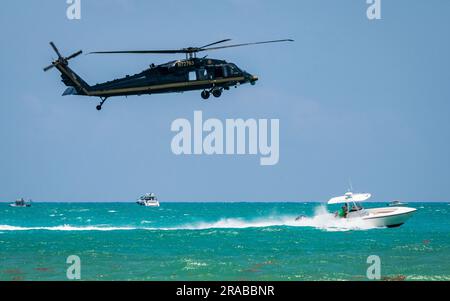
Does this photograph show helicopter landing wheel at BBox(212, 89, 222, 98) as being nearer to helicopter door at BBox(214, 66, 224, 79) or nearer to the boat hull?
helicopter door at BBox(214, 66, 224, 79)

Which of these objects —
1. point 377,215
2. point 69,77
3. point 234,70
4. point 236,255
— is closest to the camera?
point 69,77

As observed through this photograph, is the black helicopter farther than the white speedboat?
No

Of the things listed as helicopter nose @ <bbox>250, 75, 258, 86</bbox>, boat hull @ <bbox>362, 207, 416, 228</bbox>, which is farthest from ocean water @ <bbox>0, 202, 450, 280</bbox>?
helicopter nose @ <bbox>250, 75, 258, 86</bbox>

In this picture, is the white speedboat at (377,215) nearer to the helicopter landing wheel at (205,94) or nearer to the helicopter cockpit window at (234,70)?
the helicopter cockpit window at (234,70)

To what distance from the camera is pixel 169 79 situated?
87.6ft

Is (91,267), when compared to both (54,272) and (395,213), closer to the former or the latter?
(54,272)

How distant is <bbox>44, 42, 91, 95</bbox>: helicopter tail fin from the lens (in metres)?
25.9

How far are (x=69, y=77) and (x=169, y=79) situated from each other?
12.5 ft

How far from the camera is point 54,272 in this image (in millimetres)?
34000

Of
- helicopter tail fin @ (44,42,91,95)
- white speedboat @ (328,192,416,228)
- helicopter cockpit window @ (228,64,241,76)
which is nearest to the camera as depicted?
helicopter tail fin @ (44,42,91,95)

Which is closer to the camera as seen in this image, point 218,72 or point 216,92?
point 216,92

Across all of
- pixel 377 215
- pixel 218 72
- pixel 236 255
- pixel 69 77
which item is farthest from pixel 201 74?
pixel 377 215

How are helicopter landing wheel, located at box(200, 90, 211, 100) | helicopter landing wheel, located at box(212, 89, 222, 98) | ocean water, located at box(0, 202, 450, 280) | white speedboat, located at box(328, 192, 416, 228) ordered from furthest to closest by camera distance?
white speedboat, located at box(328, 192, 416, 228) < ocean water, located at box(0, 202, 450, 280) < helicopter landing wheel, located at box(212, 89, 222, 98) < helicopter landing wheel, located at box(200, 90, 211, 100)

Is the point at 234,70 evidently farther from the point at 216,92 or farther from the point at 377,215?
the point at 377,215
